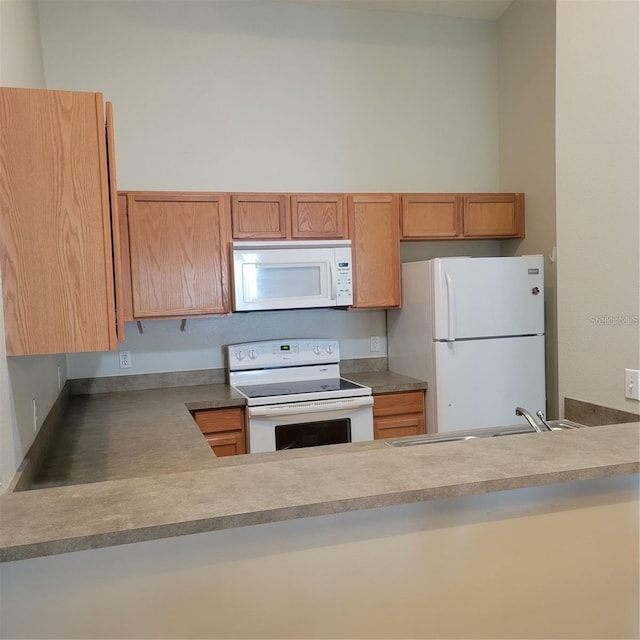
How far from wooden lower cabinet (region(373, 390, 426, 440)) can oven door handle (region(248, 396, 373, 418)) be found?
0.44 feet

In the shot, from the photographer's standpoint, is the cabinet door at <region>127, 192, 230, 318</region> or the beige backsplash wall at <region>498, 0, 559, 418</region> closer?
the cabinet door at <region>127, 192, 230, 318</region>

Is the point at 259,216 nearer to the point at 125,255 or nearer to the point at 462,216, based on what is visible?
the point at 125,255

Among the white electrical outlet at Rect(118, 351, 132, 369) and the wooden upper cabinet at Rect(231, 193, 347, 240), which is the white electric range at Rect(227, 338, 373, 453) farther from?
the wooden upper cabinet at Rect(231, 193, 347, 240)

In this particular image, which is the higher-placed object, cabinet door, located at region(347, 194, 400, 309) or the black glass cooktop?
cabinet door, located at region(347, 194, 400, 309)

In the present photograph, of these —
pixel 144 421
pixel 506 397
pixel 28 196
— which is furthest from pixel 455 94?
pixel 28 196

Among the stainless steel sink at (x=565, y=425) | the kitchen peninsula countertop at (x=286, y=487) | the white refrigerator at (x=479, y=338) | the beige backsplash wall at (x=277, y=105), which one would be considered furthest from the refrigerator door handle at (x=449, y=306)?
the kitchen peninsula countertop at (x=286, y=487)

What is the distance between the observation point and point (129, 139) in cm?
365

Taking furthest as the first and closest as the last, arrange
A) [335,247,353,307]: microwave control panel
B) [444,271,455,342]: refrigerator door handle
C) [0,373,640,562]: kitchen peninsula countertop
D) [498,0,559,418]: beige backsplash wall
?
[498,0,559,418]: beige backsplash wall < [335,247,353,307]: microwave control panel < [444,271,455,342]: refrigerator door handle < [0,373,640,562]: kitchen peninsula countertop

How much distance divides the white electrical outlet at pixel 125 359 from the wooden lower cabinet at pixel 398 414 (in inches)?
60.5

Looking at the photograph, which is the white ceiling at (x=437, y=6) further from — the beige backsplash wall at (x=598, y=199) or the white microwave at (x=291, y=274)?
the beige backsplash wall at (x=598, y=199)

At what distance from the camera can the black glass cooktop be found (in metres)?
3.43

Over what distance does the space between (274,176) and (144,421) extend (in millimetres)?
1845

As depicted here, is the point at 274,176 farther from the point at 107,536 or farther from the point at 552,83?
the point at 107,536

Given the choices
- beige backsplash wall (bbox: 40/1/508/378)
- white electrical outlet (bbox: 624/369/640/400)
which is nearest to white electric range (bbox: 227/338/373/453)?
beige backsplash wall (bbox: 40/1/508/378)
